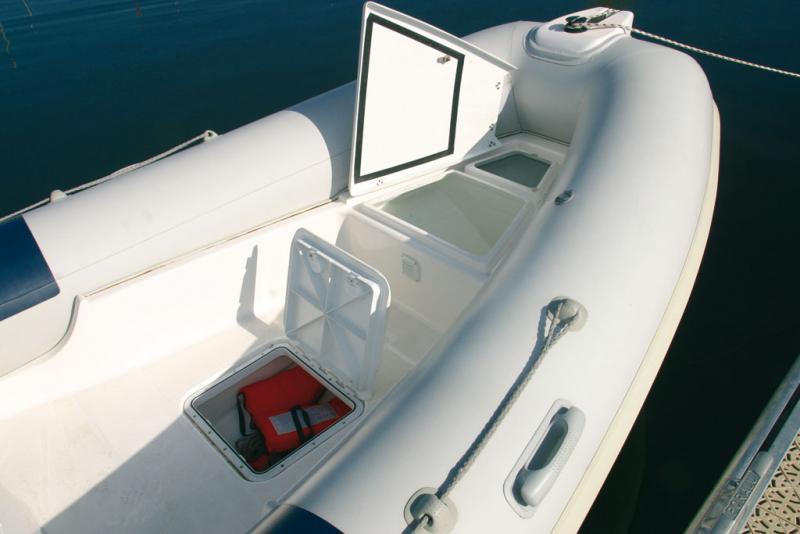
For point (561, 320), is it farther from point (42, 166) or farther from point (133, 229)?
point (42, 166)

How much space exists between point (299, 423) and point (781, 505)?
1.43 m

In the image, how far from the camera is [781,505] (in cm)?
169

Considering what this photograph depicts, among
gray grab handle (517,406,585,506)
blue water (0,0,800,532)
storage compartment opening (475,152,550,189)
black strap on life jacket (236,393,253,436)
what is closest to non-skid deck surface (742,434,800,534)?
blue water (0,0,800,532)

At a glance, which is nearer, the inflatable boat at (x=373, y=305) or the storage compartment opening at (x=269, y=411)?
the inflatable boat at (x=373, y=305)

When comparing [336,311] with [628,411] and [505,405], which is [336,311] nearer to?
[505,405]

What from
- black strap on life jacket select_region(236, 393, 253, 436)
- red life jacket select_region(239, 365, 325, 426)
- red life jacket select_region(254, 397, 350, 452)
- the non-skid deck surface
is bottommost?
black strap on life jacket select_region(236, 393, 253, 436)

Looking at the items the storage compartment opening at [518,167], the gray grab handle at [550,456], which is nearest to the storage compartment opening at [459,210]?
the storage compartment opening at [518,167]

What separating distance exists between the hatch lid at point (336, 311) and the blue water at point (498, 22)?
0.70 m

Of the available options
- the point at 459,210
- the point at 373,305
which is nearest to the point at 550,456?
the point at 373,305

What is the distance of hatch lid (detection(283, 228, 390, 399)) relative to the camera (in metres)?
1.77

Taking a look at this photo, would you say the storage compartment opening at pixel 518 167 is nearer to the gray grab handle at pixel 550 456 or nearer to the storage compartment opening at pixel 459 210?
the storage compartment opening at pixel 459 210

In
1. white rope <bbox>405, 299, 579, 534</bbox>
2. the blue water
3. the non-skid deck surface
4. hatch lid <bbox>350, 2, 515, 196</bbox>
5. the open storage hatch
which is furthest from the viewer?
the blue water

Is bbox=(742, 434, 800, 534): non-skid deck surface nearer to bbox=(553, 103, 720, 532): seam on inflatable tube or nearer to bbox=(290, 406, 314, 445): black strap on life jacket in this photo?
bbox=(553, 103, 720, 532): seam on inflatable tube

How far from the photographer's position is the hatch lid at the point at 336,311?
69.8 inches
